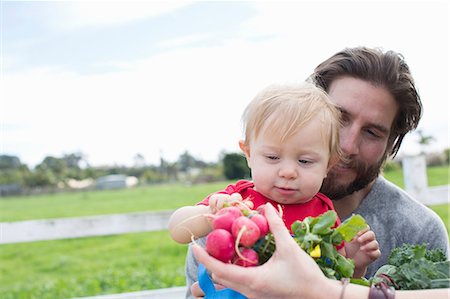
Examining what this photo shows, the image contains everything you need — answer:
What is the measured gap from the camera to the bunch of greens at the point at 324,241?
1.76 meters

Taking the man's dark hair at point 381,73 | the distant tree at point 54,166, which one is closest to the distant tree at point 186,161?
the distant tree at point 54,166

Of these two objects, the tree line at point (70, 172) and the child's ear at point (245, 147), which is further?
the tree line at point (70, 172)

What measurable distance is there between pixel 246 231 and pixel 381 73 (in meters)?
1.50

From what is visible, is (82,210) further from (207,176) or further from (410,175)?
(410,175)

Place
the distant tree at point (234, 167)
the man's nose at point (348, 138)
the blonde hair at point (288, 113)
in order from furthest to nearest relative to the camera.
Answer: the distant tree at point (234, 167) → the man's nose at point (348, 138) → the blonde hair at point (288, 113)

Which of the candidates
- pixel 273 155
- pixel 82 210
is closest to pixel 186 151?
pixel 82 210

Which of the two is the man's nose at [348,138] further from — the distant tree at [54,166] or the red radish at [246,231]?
the distant tree at [54,166]

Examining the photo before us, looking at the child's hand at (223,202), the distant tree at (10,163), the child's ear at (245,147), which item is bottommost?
the distant tree at (10,163)

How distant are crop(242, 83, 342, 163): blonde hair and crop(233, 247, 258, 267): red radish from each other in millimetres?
486

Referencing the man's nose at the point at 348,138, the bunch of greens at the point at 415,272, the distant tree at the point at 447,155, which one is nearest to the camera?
the bunch of greens at the point at 415,272

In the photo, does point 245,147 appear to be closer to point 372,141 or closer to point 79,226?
point 372,141

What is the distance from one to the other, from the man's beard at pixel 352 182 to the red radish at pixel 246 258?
124cm

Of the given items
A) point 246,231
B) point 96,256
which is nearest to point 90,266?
point 96,256

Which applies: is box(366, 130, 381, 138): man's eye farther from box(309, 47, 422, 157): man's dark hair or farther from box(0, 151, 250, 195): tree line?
box(0, 151, 250, 195): tree line
